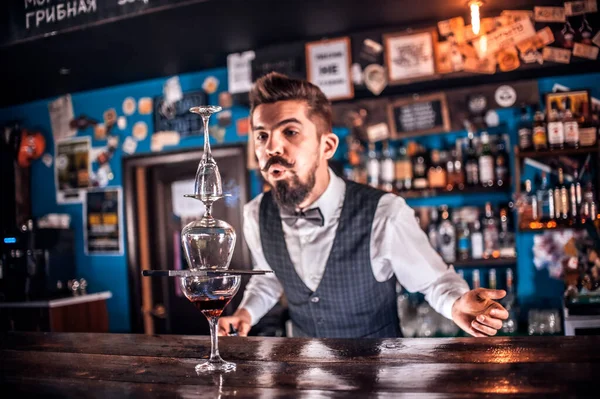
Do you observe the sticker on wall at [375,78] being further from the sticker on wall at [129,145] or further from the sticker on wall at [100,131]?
the sticker on wall at [100,131]

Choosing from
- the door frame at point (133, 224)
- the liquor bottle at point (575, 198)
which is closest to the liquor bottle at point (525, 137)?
the liquor bottle at point (575, 198)

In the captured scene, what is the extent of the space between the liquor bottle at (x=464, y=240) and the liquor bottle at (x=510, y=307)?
1.05 feet

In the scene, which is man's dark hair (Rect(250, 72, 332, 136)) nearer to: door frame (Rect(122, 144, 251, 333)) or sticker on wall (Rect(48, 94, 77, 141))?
door frame (Rect(122, 144, 251, 333))

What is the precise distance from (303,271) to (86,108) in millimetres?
4026

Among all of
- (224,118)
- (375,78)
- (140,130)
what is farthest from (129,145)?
(375,78)

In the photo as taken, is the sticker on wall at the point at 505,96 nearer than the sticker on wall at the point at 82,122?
Yes

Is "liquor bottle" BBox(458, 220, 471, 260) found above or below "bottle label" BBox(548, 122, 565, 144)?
below

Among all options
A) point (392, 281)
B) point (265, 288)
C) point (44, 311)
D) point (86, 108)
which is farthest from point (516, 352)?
point (86, 108)

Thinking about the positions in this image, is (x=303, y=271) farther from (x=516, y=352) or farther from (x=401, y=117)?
(x=401, y=117)

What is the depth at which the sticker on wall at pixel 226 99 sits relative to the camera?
455 cm

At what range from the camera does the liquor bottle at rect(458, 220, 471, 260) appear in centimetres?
377

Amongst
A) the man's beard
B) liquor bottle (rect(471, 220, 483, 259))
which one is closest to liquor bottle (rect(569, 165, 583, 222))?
liquor bottle (rect(471, 220, 483, 259))

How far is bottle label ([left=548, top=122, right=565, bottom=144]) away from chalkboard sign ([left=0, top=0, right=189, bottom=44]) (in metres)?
2.51

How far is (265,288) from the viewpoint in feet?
7.13
